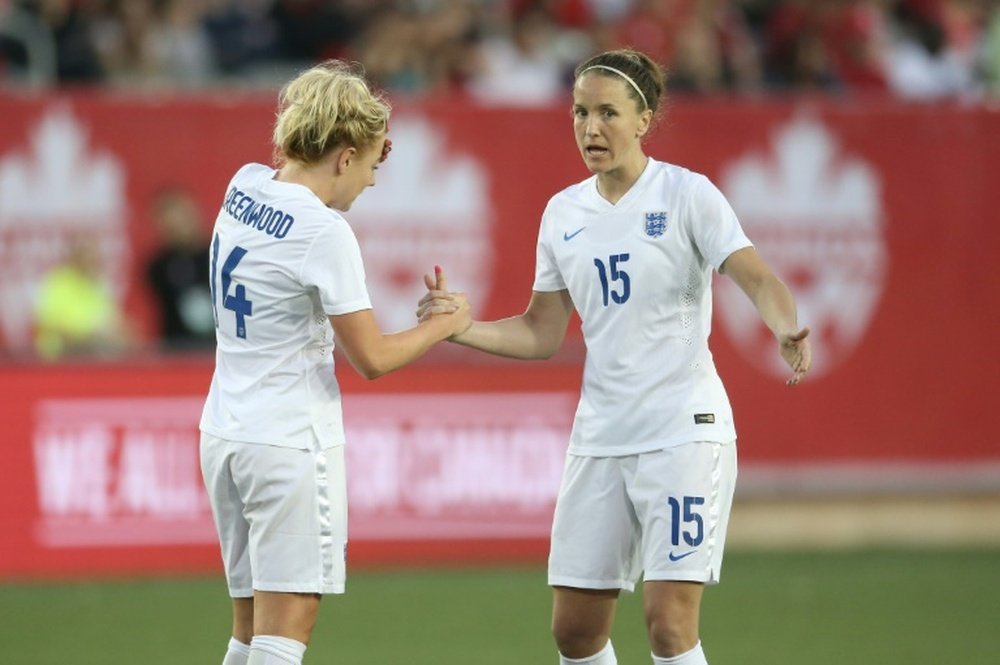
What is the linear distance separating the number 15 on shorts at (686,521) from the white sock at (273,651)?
4.21ft

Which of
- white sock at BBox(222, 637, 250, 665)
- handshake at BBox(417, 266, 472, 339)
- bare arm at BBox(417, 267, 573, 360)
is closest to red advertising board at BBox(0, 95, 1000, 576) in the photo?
bare arm at BBox(417, 267, 573, 360)

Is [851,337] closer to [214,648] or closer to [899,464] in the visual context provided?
[899,464]

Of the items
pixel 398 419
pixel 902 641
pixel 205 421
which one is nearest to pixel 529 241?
pixel 398 419

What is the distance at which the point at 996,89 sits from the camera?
562 inches

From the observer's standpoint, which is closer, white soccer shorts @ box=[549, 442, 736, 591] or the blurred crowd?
white soccer shorts @ box=[549, 442, 736, 591]

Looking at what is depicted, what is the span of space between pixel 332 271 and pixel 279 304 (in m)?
0.20

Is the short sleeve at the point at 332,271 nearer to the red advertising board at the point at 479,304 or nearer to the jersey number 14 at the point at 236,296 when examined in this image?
the jersey number 14 at the point at 236,296

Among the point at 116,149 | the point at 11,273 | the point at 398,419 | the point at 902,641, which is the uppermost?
the point at 116,149

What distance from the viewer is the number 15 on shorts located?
588 centimetres

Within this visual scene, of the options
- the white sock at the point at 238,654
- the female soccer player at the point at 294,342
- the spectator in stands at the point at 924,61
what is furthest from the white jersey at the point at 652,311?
the spectator in stands at the point at 924,61

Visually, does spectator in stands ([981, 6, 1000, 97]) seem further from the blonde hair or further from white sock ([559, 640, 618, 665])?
the blonde hair

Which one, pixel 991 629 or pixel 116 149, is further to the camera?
pixel 116 149

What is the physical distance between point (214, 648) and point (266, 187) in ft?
13.0

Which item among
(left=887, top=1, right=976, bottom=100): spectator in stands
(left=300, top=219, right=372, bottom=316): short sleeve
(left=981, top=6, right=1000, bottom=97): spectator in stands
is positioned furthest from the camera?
(left=887, top=1, right=976, bottom=100): spectator in stands
